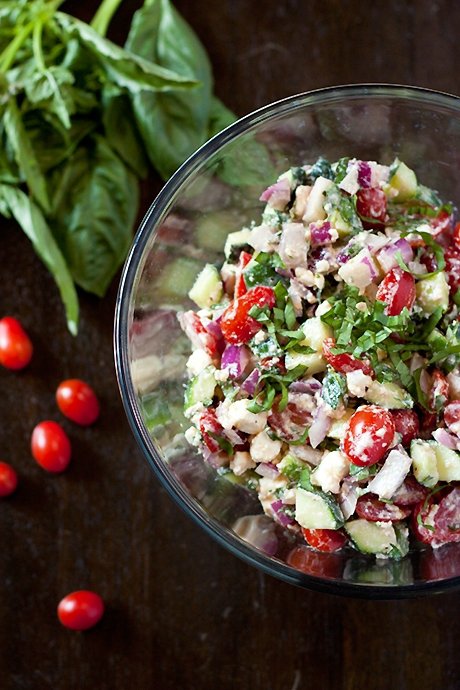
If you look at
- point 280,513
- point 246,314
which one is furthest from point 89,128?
→ point 280,513

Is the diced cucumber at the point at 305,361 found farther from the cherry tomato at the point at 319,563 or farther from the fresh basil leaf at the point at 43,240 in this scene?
the fresh basil leaf at the point at 43,240

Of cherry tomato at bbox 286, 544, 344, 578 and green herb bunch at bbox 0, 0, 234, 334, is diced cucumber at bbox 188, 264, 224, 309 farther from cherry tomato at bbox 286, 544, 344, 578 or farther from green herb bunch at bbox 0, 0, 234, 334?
cherry tomato at bbox 286, 544, 344, 578

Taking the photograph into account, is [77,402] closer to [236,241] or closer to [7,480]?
[7,480]

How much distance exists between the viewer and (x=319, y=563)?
211 cm

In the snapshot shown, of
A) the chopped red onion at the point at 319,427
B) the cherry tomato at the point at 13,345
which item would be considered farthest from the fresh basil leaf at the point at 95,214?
the chopped red onion at the point at 319,427

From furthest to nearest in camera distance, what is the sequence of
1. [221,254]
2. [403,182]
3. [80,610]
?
[80,610] → [221,254] → [403,182]

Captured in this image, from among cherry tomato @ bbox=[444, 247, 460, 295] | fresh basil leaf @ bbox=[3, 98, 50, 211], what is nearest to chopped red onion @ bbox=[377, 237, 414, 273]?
cherry tomato @ bbox=[444, 247, 460, 295]

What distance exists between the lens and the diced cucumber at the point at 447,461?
6.14ft

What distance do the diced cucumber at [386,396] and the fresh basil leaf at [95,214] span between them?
94 centimetres

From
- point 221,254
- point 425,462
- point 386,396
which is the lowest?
point 425,462

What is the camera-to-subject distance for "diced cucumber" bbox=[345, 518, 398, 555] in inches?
76.1

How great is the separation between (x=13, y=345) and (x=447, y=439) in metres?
1.28

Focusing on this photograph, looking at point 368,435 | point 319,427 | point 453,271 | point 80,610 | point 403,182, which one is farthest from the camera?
point 80,610

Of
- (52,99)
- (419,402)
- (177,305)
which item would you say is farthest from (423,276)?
(52,99)
